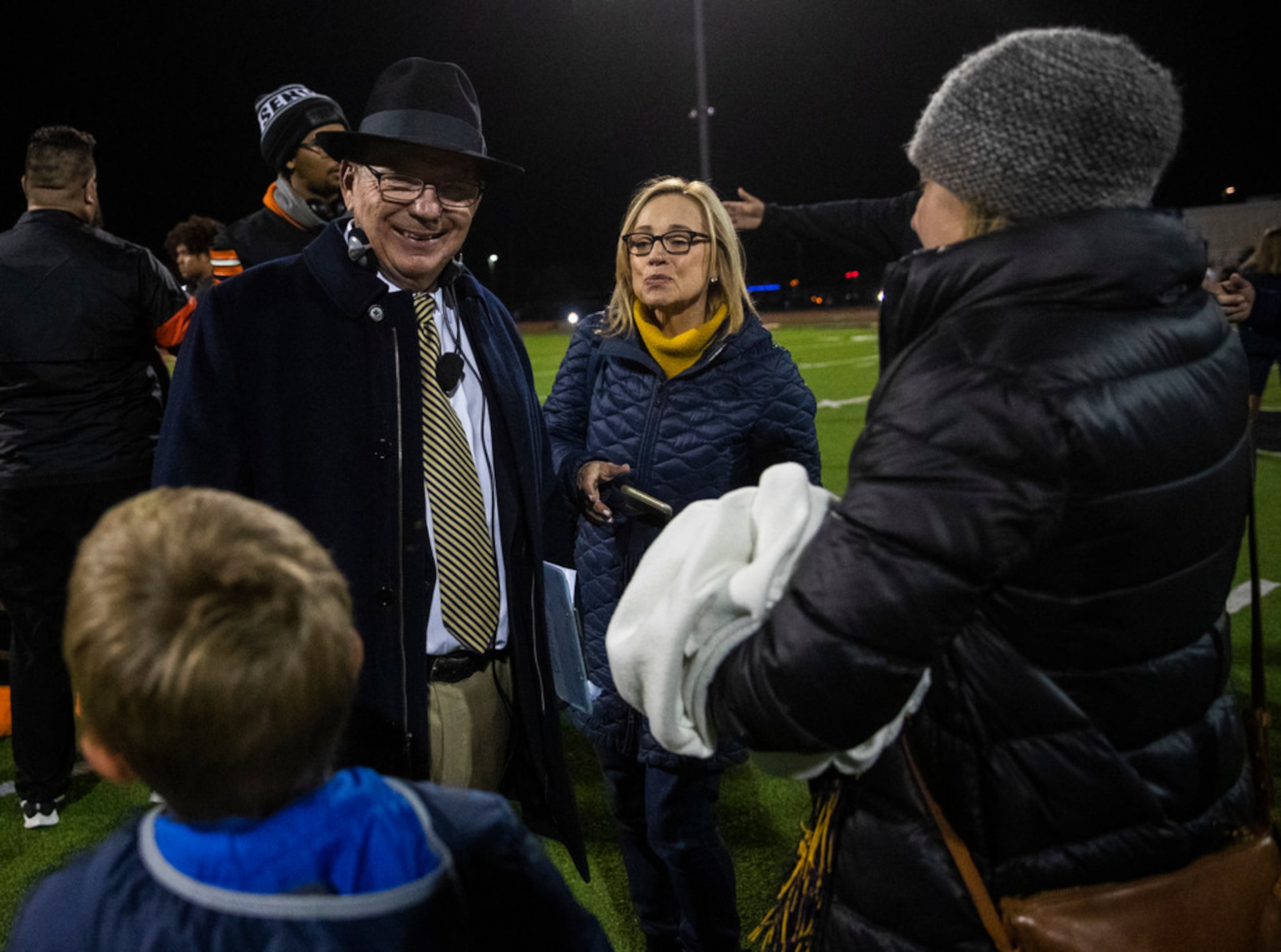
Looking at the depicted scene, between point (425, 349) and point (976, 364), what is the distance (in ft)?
4.97

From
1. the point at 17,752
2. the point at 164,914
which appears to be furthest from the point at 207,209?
the point at 164,914

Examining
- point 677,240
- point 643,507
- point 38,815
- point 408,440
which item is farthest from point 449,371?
point 38,815

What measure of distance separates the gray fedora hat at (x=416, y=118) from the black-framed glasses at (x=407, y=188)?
2.7 inches

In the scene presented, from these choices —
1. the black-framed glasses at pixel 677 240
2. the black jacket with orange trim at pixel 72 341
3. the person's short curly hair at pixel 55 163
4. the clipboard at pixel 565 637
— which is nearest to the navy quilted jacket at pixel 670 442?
the clipboard at pixel 565 637

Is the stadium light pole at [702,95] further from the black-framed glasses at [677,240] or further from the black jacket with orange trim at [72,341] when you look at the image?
the black-framed glasses at [677,240]

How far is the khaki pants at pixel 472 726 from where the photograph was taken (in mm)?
2307

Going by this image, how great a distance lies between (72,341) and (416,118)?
2104 mm

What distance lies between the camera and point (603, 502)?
2820 mm

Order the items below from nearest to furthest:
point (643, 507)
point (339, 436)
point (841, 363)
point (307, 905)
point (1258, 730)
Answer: point (307, 905) → point (1258, 730) → point (339, 436) → point (643, 507) → point (841, 363)

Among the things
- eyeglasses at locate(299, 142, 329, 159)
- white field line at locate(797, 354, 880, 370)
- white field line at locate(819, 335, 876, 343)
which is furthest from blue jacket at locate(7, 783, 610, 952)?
white field line at locate(819, 335, 876, 343)

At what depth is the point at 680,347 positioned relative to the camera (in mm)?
2857

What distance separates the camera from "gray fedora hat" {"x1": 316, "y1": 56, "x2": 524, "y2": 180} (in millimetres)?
2316

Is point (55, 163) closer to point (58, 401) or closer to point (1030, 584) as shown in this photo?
point (58, 401)

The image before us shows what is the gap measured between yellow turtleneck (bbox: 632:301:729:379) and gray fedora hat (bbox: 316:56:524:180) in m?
0.74
